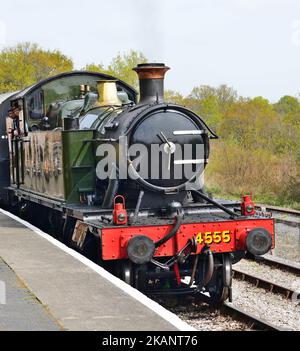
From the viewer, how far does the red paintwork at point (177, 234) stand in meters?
7.75

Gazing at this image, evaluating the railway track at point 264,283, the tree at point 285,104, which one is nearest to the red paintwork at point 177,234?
the railway track at point 264,283

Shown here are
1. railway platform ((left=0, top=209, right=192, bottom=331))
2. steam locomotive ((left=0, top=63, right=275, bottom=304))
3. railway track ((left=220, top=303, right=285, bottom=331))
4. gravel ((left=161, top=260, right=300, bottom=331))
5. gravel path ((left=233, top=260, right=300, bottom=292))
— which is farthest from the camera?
gravel path ((left=233, top=260, right=300, bottom=292))

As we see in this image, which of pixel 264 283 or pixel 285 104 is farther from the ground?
pixel 285 104

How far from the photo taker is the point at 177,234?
8.06 m

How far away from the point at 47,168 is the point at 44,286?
3.55m

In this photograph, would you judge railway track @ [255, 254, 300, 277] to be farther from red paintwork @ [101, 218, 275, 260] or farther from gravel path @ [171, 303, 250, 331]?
red paintwork @ [101, 218, 275, 260]

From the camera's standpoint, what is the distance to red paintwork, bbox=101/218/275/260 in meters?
7.75

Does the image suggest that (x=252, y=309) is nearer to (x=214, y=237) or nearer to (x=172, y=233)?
(x=214, y=237)

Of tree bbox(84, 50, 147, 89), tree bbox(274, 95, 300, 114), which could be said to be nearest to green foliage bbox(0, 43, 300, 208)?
tree bbox(84, 50, 147, 89)

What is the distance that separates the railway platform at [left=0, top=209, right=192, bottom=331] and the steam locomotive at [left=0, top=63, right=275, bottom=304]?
1.75 feet

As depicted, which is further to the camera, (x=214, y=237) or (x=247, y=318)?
(x=214, y=237)

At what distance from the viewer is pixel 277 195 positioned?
66.9 feet

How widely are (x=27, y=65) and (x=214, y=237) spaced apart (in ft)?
121

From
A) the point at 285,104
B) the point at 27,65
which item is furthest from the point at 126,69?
Result: the point at 285,104
